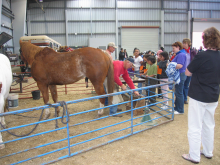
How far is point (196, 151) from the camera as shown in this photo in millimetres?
2355

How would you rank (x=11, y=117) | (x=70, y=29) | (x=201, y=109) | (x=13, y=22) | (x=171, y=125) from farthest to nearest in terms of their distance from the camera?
(x=70, y=29)
(x=13, y=22)
(x=11, y=117)
(x=171, y=125)
(x=201, y=109)

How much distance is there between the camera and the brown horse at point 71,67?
3992 millimetres

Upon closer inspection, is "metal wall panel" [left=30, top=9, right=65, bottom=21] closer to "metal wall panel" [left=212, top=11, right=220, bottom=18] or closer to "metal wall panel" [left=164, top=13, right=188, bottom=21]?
"metal wall panel" [left=164, top=13, right=188, bottom=21]

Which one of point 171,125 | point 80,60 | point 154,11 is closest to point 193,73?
point 171,125

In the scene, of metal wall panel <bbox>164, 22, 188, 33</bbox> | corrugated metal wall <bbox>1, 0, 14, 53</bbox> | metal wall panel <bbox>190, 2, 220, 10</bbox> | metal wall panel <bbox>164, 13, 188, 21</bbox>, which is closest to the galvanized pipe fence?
corrugated metal wall <bbox>1, 0, 14, 53</bbox>

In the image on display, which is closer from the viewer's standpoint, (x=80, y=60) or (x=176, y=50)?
(x=80, y=60)

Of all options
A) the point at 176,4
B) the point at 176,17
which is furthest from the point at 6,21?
the point at 176,4

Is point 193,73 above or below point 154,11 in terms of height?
below

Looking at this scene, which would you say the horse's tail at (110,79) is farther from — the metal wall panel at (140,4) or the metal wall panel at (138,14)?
the metal wall panel at (140,4)

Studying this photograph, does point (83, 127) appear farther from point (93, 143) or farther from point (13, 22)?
point (13, 22)

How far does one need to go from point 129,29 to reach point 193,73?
2040cm

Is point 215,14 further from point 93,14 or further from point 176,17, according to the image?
point 93,14

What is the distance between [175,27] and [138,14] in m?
5.44

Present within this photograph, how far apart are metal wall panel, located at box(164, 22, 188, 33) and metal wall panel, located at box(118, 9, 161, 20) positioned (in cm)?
169
